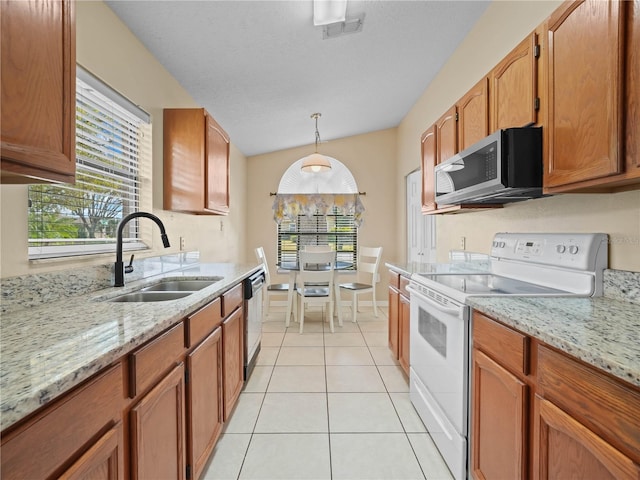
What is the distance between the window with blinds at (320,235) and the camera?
5121 mm

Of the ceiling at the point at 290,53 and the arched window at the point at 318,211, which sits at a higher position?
the ceiling at the point at 290,53

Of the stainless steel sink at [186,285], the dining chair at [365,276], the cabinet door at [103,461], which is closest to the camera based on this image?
the cabinet door at [103,461]

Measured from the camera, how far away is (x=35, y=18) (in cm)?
87

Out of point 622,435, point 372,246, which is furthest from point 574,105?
point 372,246

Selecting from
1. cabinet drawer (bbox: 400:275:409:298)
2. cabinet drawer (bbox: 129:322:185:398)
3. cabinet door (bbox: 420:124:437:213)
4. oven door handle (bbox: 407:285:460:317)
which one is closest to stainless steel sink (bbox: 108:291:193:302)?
cabinet drawer (bbox: 129:322:185:398)

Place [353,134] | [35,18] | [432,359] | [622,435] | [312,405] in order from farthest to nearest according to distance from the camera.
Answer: [353,134]
[312,405]
[432,359]
[35,18]
[622,435]

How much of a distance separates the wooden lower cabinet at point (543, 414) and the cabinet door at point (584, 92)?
28.0 inches

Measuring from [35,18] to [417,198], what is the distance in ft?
13.1

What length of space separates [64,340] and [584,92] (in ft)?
6.37

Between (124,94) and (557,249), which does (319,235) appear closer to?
(124,94)

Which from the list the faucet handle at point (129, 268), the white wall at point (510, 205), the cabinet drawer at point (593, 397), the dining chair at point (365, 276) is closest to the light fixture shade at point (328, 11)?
the white wall at point (510, 205)

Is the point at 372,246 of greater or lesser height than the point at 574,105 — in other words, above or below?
below

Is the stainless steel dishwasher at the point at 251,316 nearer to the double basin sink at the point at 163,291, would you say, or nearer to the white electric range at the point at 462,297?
the double basin sink at the point at 163,291

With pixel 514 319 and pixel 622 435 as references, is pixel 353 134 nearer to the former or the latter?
pixel 514 319
